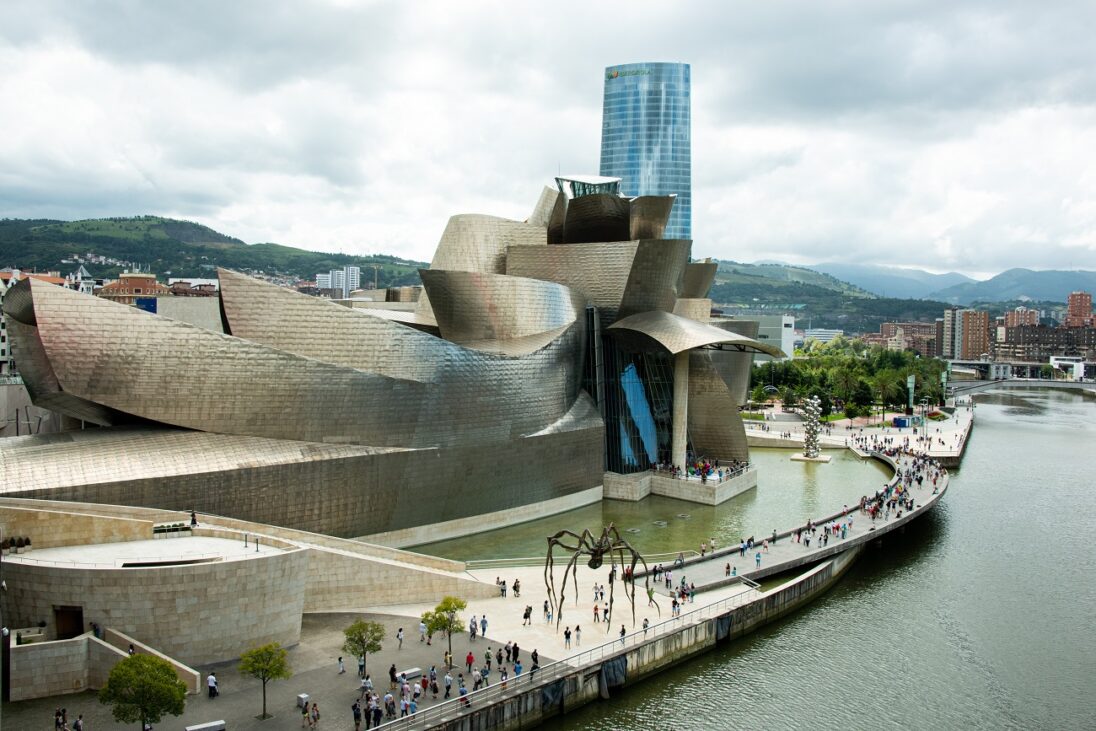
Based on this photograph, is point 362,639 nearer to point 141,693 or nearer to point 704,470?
point 141,693

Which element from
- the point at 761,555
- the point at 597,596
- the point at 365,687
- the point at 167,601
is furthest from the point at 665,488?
the point at 167,601

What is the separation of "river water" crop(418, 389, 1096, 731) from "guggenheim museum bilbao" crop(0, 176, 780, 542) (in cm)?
334

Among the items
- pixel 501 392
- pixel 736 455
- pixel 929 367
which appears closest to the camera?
pixel 501 392

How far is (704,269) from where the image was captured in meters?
57.6

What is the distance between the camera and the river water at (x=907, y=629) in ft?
71.3

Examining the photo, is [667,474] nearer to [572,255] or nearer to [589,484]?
[589,484]

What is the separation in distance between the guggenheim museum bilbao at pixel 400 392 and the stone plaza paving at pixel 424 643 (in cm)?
546

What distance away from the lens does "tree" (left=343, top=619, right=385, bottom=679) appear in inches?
813

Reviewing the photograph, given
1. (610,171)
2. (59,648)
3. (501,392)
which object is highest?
(610,171)

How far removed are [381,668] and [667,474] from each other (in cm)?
2619

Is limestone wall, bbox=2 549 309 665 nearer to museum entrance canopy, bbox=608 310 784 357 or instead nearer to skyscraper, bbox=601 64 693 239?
museum entrance canopy, bbox=608 310 784 357

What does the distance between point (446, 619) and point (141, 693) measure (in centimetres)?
760

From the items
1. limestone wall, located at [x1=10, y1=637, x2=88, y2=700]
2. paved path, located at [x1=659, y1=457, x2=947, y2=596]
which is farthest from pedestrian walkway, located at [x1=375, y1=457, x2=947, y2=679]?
limestone wall, located at [x1=10, y1=637, x2=88, y2=700]

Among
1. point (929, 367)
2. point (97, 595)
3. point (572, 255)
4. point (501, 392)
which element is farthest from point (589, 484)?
point (929, 367)
